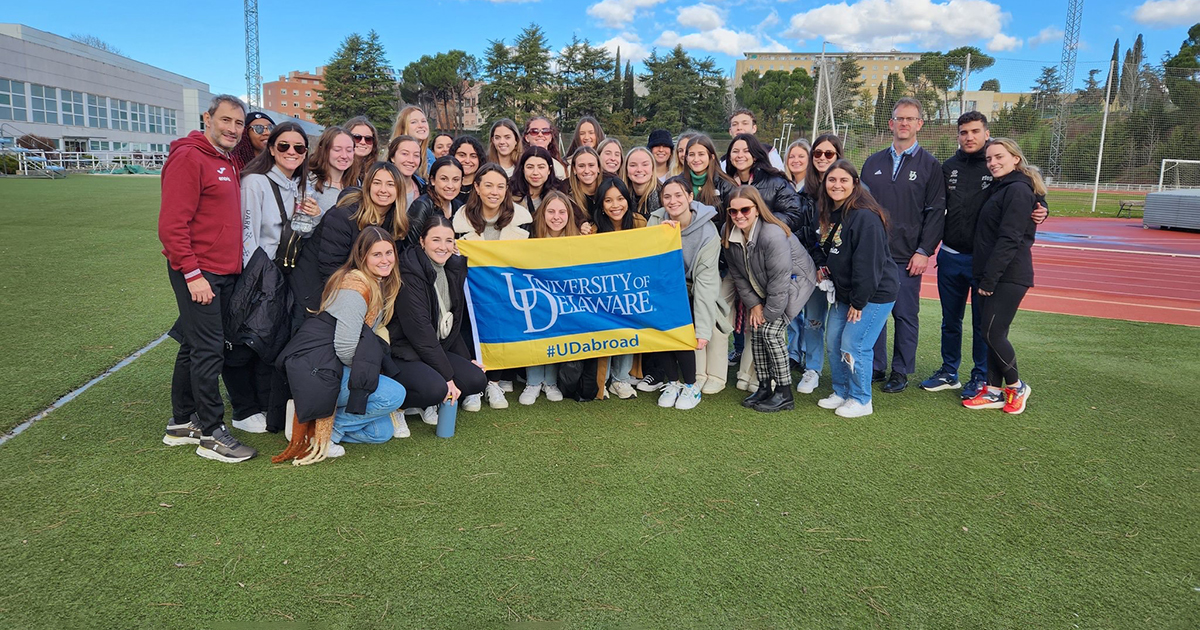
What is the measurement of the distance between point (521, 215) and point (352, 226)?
4.17 feet

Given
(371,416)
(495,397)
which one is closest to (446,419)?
(371,416)

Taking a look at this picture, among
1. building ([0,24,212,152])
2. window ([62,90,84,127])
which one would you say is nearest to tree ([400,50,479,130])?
building ([0,24,212,152])

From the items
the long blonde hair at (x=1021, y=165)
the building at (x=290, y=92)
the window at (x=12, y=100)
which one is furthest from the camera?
the building at (x=290, y=92)

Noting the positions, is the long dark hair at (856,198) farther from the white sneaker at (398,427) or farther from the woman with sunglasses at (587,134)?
the white sneaker at (398,427)

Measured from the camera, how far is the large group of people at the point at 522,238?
4023 mm

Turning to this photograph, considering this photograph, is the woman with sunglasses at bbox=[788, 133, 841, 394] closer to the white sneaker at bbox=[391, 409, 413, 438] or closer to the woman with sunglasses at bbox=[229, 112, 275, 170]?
the white sneaker at bbox=[391, 409, 413, 438]

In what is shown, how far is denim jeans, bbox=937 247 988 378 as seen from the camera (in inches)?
214

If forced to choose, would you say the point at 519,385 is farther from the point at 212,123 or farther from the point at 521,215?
the point at 212,123

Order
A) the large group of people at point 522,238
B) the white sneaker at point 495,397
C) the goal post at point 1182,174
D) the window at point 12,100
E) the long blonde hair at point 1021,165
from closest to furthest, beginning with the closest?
the large group of people at point 522,238
the long blonde hair at point 1021,165
the white sneaker at point 495,397
the goal post at point 1182,174
the window at point 12,100

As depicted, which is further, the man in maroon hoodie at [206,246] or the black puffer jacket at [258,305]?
the black puffer jacket at [258,305]

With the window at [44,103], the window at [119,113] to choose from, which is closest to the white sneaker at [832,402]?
the window at [44,103]

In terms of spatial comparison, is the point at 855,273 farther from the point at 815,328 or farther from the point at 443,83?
the point at 443,83

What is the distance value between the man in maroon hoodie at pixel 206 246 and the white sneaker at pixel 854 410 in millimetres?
3773

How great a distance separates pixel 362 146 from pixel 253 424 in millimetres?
1941
